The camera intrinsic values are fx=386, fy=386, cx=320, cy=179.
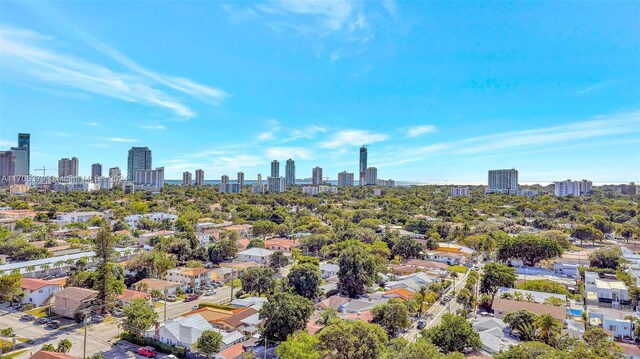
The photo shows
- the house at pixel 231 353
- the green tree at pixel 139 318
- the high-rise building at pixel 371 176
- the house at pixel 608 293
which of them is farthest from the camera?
the high-rise building at pixel 371 176

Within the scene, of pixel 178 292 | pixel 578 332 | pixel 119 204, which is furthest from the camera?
pixel 119 204

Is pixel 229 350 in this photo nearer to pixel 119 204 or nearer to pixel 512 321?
pixel 512 321

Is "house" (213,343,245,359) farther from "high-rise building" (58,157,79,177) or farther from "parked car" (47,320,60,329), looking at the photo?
"high-rise building" (58,157,79,177)

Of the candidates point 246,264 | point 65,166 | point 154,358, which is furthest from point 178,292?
point 65,166

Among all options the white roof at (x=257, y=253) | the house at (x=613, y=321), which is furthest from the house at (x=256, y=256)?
the house at (x=613, y=321)

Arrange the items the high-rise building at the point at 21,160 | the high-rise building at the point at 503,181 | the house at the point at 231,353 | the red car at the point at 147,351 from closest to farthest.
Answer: the house at the point at 231,353 → the red car at the point at 147,351 → the high-rise building at the point at 503,181 → the high-rise building at the point at 21,160

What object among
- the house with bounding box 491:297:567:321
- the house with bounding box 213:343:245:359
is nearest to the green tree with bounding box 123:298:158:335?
the house with bounding box 213:343:245:359

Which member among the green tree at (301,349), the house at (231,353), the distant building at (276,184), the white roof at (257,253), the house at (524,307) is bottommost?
the house at (231,353)

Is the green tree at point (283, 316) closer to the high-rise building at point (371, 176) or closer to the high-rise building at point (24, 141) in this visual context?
the high-rise building at point (371, 176)
